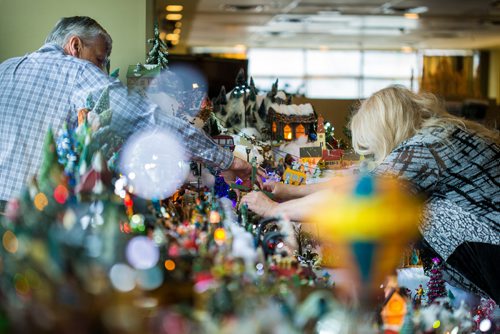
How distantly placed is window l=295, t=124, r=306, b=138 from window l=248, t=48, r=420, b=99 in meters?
10.8

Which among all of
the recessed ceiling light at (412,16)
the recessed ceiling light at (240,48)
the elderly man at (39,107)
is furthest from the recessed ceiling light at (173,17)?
the elderly man at (39,107)

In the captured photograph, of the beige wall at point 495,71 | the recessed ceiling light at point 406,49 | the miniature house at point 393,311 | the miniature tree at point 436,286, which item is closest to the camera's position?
the miniature house at point 393,311

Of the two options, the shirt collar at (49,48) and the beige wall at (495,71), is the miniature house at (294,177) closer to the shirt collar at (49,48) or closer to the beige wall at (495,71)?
the shirt collar at (49,48)

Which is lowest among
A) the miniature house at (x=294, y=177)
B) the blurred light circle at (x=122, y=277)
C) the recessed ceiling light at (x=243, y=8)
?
the miniature house at (x=294, y=177)

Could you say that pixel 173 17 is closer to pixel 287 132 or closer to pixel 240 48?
pixel 240 48

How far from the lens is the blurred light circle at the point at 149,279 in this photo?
4.31 ft

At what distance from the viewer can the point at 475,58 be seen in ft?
48.4

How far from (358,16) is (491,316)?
326 inches

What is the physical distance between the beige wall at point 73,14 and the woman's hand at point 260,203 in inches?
71.0

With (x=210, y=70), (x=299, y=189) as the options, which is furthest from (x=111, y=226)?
(x=210, y=70)

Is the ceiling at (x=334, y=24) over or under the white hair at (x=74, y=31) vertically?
under

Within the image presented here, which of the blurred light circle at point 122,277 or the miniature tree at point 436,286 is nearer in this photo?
the blurred light circle at point 122,277

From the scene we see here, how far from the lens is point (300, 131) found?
432cm

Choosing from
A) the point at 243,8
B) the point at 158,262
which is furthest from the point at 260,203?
the point at 243,8
